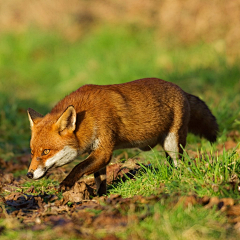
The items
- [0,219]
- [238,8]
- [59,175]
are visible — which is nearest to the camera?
[0,219]

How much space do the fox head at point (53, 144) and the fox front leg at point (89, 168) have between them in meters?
0.20

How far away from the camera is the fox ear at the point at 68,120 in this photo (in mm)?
4336

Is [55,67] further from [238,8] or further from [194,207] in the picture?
[194,207]

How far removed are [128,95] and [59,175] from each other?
5.59 ft

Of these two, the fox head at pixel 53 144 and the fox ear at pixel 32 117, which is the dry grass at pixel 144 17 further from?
the fox head at pixel 53 144

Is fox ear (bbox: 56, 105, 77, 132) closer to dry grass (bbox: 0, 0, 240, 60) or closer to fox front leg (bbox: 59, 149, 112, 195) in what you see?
fox front leg (bbox: 59, 149, 112, 195)

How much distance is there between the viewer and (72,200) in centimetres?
434

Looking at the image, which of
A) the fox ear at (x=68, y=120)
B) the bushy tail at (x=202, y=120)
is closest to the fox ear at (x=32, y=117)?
the fox ear at (x=68, y=120)

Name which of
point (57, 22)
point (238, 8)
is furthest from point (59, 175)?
point (57, 22)

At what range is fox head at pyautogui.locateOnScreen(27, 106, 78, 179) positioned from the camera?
434 cm

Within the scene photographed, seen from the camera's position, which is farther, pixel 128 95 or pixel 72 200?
pixel 128 95

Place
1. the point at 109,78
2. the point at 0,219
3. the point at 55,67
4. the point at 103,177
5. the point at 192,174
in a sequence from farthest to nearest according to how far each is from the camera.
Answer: the point at 55,67
the point at 109,78
the point at 103,177
the point at 192,174
the point at 0,219

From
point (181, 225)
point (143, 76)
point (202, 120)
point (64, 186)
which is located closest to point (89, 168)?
point (64, 186)

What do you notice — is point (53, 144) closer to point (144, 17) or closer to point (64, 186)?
point (64, 186)
